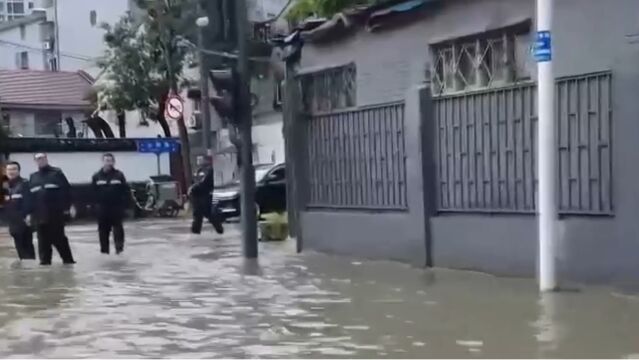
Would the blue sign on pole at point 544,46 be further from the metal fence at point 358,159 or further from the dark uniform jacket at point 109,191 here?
the dark uniform jacket at point 109,191

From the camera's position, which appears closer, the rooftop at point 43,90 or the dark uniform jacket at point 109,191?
the dark uniform jacket at point 109,191

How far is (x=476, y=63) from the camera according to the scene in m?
14.8

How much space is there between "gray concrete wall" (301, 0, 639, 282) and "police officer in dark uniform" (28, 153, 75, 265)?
3.83 metres

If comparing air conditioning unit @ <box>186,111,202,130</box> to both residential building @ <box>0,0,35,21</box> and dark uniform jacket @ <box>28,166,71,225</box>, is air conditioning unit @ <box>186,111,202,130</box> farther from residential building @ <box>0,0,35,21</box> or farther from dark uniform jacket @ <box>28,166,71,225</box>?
residential building @ <box>0,0,35,21</box>

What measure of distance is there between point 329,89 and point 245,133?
1693 millimetres

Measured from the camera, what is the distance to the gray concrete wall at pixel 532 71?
11781 mm

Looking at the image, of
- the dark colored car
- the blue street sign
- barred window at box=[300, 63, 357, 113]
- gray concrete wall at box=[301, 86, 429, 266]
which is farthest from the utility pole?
the blue street sign

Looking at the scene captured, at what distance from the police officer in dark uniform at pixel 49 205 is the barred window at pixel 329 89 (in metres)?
4.00

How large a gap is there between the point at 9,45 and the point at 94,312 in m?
57.0

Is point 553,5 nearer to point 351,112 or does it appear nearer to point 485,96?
point 485,96

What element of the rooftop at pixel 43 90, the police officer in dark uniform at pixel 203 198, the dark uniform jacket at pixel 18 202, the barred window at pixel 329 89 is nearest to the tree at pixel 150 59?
the rooftop at pixel 43 90

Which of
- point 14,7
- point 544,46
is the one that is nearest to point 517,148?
point 544,46

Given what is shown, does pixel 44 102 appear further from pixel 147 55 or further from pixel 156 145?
pixel 156 145

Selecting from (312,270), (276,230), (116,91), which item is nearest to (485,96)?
(312,270)
